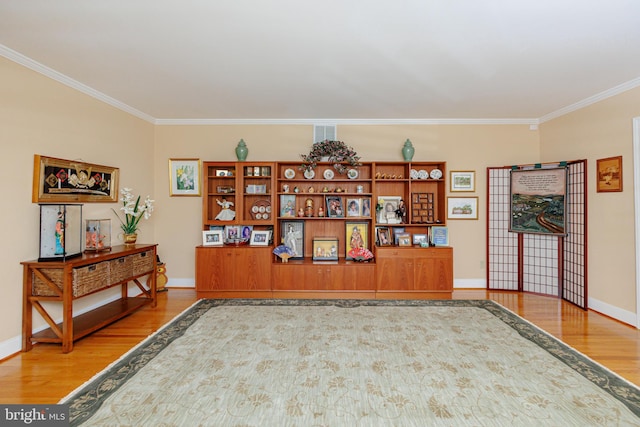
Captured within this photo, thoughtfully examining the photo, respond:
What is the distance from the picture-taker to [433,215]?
16.5 ft

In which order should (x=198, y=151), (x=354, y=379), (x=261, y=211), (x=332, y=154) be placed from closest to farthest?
1. (x=354, y=379)
2. (x=332, y=154)
3. (x=261, y=211)
4. (x=198, y=151)

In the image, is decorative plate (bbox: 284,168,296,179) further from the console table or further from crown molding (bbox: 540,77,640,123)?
crown molding (bbox: 540,77,640,123)

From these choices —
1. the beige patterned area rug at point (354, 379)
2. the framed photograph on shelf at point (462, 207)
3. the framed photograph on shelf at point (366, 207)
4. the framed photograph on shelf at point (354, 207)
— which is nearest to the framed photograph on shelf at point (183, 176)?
the beige patterned area rug at point (354, 379)

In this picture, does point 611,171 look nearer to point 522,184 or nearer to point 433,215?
point 522,184

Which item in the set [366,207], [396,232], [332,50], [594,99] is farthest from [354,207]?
[594,99]

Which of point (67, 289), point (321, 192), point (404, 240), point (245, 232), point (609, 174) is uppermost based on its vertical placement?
point (609, 174)

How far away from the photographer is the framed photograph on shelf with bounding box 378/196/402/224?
4.97 m

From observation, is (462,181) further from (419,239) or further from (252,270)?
(252,270)

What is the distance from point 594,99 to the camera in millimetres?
4086

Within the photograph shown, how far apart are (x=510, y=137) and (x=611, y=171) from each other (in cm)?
153

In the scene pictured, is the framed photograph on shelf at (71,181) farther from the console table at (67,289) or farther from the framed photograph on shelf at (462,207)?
the framed photograph on shelf at (462,207)

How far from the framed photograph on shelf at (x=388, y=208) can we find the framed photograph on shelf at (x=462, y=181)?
0.97 meters

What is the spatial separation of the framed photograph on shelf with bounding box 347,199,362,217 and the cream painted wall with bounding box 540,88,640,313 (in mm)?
3208

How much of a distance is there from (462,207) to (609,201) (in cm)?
181
